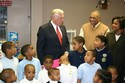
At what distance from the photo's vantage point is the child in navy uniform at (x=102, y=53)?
3561 mm

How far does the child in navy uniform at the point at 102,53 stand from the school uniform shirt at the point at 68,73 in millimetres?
391

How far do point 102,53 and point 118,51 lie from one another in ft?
1.04

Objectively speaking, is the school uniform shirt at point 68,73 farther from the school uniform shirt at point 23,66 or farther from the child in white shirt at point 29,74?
the child in white shirt at point 29,74

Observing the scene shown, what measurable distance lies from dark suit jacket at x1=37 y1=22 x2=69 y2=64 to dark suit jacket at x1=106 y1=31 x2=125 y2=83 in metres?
0.73

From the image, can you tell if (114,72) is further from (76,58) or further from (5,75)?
(5,75)

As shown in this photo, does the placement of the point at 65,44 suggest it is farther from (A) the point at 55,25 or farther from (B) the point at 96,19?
(B) the point at 96,19

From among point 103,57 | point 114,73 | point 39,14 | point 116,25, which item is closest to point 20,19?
point 39,14

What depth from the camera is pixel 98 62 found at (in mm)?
3578

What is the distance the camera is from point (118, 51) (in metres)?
3.75

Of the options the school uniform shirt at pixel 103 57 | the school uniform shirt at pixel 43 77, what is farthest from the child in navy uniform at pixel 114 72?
the school uniform shirt at pixel 43 77

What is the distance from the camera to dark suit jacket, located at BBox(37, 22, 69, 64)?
3.66 metres

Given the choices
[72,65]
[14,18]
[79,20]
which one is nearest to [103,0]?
[79,20]

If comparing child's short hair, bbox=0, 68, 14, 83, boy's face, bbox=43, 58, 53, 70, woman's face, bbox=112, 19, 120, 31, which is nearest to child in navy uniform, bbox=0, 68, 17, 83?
child's short hair, bbox=0, 68, 14, 83

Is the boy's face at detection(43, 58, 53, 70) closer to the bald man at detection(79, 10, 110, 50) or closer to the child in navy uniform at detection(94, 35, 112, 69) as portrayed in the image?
the child in navy uniform at detection(94, 35, 112, 69)
